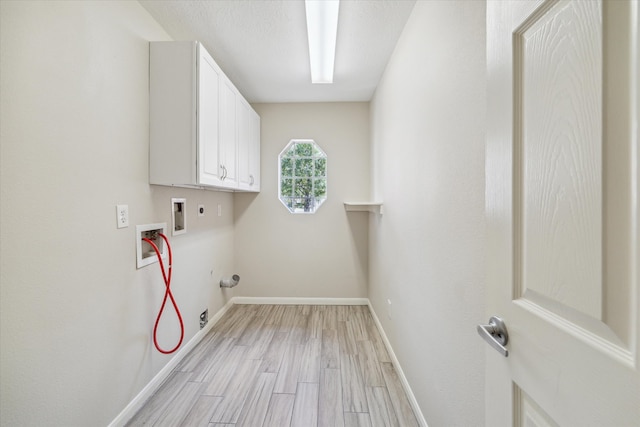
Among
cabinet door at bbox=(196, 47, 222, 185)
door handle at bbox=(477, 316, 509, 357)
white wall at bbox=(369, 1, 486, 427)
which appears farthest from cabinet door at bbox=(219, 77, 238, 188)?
door handle at bbox=(477, 316, 509, 357)

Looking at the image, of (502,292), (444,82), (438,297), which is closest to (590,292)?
(502,292)

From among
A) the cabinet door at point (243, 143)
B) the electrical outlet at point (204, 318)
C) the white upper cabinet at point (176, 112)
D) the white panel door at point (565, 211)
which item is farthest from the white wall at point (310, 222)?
the white panel door at point (565, 211)

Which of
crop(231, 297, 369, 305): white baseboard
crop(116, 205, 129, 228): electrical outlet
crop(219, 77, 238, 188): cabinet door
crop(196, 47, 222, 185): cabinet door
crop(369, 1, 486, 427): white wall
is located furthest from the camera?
crop(231, 297, 369, 305): white baseboard

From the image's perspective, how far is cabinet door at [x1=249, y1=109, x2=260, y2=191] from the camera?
3072mm

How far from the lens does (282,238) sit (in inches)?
139

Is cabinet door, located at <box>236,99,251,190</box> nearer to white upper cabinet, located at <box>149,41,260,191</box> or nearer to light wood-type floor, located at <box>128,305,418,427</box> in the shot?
white upper cabinet, located at <box>149,41,260,191</box>

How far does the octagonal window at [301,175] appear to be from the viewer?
3580 millimetres

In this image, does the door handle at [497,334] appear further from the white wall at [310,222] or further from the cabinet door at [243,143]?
the white wall at [310,222]

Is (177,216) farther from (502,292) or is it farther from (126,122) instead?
(502,292)

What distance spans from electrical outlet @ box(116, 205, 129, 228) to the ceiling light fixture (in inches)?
62.8

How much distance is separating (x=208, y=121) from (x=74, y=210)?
0.98 meters

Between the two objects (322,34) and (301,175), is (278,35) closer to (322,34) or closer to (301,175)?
(322,34)

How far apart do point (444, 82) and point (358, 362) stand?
1991 millimetres

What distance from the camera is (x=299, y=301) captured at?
3508 mm
